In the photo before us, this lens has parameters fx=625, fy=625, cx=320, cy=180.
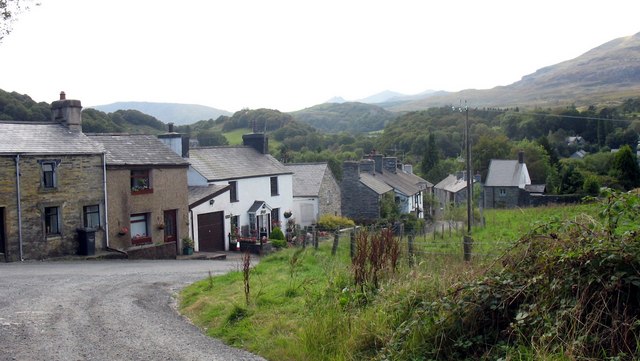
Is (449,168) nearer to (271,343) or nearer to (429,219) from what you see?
(429,219)

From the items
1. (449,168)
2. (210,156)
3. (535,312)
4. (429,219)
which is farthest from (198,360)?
(449,168)

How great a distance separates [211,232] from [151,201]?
506 cm

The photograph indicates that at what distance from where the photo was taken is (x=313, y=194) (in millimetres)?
42906

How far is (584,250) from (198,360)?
5.65m

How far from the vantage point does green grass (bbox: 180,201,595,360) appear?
8.88m

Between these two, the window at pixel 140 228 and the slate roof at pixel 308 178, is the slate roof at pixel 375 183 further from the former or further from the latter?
the window at pixel 140 228

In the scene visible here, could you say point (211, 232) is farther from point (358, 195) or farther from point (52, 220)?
point (358, 195)

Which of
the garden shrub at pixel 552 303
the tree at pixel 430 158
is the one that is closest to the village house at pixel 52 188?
the garden shrub at pixel 552 303

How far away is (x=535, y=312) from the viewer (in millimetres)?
7375

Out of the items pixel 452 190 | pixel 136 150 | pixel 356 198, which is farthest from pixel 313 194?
pixel 452 190

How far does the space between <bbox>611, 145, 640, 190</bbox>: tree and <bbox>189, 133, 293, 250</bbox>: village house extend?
25.4 m

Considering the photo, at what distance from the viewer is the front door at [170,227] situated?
3095 centimetres

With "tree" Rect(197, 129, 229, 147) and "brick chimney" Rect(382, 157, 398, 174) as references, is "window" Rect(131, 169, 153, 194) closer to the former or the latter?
"brick chimney" Rect(382, 157, 398, 174)

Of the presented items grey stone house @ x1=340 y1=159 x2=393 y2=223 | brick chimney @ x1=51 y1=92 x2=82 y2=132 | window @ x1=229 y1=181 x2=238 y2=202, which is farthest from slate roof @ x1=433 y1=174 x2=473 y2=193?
brick chimney @ x1=51 y1=92 x2=82 y2=132
